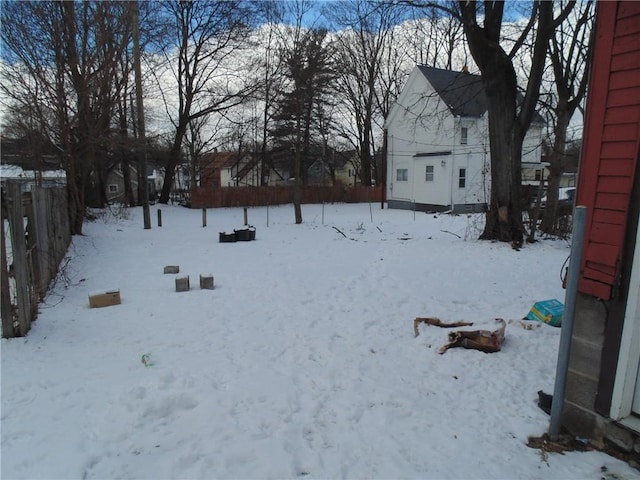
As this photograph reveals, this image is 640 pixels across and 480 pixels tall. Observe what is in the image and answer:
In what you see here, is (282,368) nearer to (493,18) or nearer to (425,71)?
(493,18)

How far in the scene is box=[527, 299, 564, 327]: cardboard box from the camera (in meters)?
4.89

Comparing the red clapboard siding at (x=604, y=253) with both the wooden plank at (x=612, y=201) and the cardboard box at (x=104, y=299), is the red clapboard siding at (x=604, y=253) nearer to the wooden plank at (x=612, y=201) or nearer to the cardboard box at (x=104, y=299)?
the wooden plank at (x=612, y=201)

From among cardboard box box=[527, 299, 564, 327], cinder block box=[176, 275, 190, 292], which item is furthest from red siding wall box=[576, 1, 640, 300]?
cinder block box=[176, 275, 190, 292]

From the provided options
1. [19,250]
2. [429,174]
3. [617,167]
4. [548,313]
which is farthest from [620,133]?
[429,174]

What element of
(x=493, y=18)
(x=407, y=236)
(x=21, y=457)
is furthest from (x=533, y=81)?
(x=21, y=457)

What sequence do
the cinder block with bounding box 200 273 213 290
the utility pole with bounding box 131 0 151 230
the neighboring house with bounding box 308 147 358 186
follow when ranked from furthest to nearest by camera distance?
the neighboring house with bounding box 308 147 358 186 → the utility pole with bounding box 131 0 151 230 → the cinder block with bounding box 200 273 213 290

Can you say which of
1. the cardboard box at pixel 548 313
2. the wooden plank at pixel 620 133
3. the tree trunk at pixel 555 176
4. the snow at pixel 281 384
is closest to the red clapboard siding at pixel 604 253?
the wooden plank at pixel 620 133

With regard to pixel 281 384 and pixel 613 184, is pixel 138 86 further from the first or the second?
pixel 613 184

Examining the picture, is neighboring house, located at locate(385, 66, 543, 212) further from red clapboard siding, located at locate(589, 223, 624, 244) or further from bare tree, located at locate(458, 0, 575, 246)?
red clapboard siding, located at locate(589, 223, 624, 244)

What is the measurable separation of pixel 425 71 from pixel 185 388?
24.5 m

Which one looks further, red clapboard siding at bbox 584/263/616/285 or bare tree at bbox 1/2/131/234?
bare tree at bbox 1/2/131/234

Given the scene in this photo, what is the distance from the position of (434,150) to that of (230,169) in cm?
3817

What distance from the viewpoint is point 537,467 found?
2598 millimetres

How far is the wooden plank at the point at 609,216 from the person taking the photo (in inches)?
104
